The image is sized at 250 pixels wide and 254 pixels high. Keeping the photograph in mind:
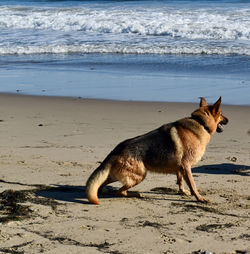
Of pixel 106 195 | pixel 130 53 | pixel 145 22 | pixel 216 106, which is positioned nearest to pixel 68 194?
pixel 106 195

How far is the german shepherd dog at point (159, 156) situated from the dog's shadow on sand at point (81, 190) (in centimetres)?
20

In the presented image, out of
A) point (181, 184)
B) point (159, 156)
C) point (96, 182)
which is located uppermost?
point (159, 156)

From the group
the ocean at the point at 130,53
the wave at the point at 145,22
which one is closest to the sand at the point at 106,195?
the ocean at the point at 130,53

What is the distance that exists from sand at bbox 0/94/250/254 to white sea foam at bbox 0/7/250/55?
8899 mm

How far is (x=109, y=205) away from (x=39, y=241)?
1288mm

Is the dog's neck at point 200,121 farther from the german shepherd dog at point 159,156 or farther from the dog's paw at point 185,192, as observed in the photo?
the dog's paw at point 185,192

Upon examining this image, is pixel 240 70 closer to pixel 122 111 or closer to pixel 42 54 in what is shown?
pixel 122 111

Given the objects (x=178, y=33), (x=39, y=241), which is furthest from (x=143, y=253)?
(x=178, y=33)

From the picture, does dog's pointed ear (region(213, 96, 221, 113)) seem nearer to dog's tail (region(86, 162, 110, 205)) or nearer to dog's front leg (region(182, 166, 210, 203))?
dog's front leg (region(182, 166, 210, 203))

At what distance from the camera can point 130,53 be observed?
18.2m

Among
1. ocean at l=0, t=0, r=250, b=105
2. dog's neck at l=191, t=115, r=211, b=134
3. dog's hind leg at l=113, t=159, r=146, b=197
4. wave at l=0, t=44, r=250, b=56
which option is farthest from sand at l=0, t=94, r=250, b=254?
wave at l=0, t=44, r=250, b=56

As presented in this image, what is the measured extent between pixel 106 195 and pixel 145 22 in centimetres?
1811

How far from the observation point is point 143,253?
425cm

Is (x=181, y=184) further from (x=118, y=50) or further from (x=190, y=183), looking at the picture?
(x=118, y=50)
